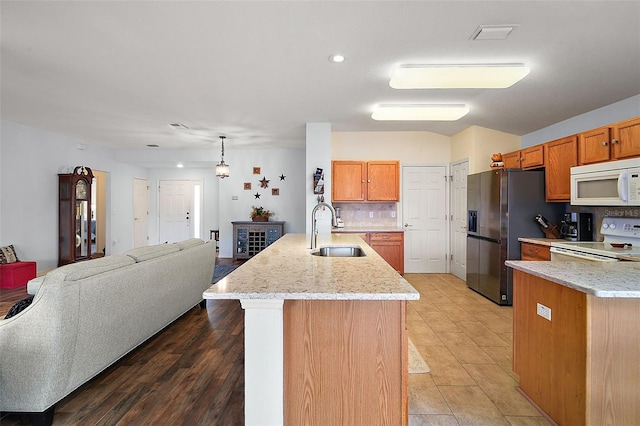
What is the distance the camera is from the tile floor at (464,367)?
6.30ft

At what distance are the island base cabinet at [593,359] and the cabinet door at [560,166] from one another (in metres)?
2.35

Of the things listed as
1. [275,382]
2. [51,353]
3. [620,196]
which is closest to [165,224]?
[51,353]

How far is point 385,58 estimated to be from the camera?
8.82 feet

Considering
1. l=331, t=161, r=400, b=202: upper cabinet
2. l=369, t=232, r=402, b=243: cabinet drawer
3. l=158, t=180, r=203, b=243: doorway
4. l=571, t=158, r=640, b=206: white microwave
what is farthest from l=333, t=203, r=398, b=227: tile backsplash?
l=158, t=180, r=203, b=243: doorway

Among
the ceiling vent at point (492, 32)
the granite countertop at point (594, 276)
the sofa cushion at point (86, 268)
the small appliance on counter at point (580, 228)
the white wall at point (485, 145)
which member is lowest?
the sofa cushion at point (86, 268)

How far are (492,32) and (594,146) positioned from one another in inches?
73.2

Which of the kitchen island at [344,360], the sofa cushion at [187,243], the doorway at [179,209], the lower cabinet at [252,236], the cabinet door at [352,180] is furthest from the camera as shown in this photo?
the doorway at [179,209]

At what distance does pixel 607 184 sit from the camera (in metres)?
2.96

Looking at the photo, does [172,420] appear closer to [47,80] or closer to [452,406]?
[452,406]

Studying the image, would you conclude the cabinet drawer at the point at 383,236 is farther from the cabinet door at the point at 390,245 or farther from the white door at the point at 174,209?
the white door at the point at 174,209

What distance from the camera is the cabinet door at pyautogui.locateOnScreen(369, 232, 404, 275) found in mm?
5207

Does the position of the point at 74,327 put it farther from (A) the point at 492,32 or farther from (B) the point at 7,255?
(B) the point at 7,255

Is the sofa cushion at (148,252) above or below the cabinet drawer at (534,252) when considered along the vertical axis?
above

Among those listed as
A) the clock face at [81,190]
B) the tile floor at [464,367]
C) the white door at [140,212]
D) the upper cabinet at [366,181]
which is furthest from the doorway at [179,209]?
the tile floor at [464,367]
